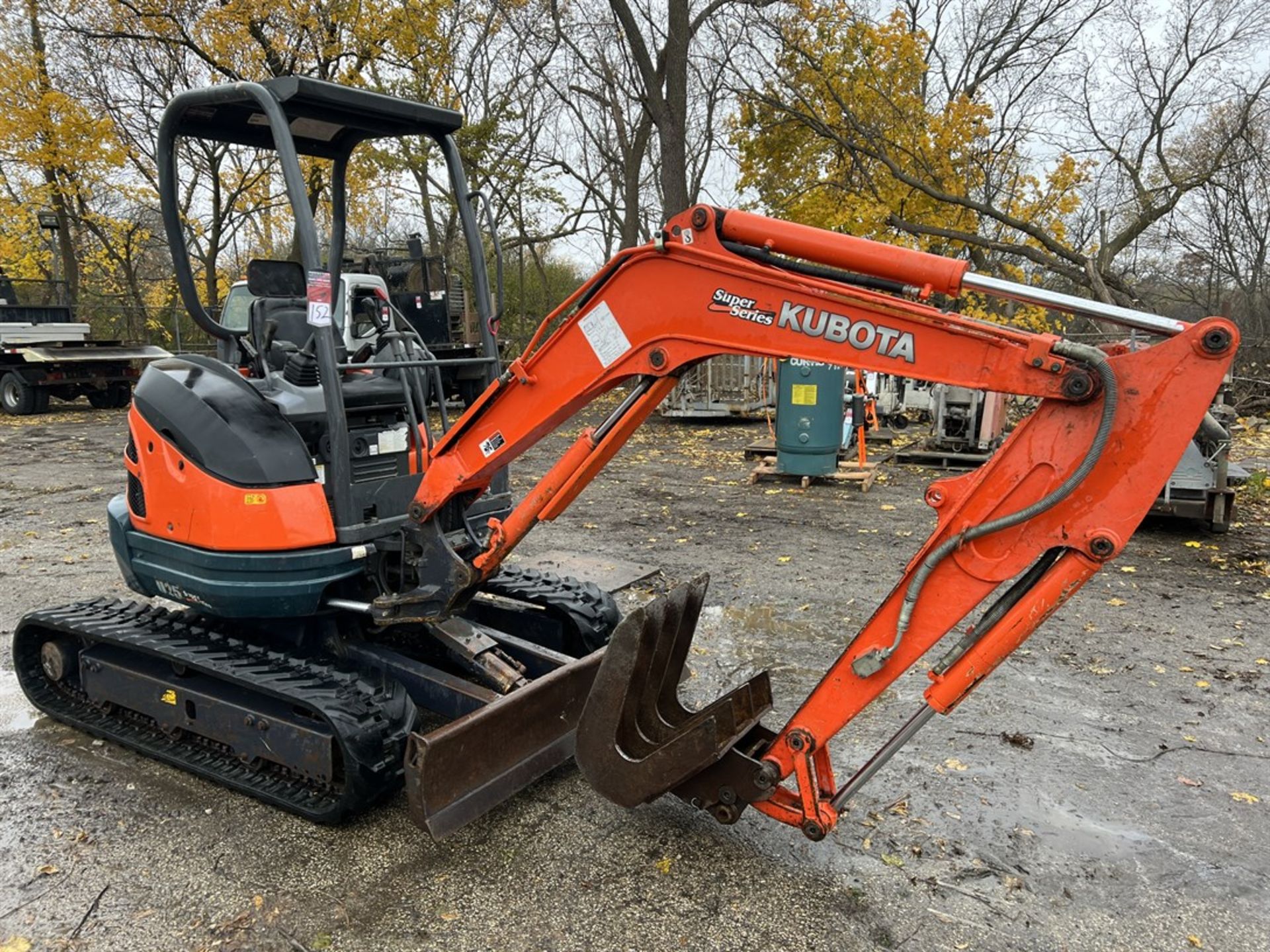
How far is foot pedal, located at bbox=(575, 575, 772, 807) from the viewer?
305 centimetres

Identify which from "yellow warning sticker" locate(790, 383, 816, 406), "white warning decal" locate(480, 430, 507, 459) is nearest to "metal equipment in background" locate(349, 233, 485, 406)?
"yellow warning sticker" locate(790, 383, 816, 406)

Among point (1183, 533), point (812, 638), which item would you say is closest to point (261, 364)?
point (812, 638)

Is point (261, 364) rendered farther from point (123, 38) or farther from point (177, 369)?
point (123, 38)

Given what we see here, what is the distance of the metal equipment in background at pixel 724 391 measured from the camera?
16.6 m

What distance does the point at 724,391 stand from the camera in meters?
17.2

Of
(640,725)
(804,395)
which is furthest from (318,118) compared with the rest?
(804,395)

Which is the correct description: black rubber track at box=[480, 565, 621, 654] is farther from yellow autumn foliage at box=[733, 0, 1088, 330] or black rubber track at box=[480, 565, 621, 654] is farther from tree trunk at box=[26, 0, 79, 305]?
tree trunk at box=[26, 0, 79, 305]

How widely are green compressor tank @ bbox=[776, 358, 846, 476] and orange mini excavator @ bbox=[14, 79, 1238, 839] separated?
6.19 meters

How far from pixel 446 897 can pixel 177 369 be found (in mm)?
2646

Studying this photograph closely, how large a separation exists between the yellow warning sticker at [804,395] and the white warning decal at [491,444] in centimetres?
737

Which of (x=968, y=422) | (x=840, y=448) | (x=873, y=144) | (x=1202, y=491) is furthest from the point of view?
(x=873, y=144)

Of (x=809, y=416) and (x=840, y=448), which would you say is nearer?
(x=809, y=416)

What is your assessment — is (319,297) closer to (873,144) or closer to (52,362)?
(873,144)

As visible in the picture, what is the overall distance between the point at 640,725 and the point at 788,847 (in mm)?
715
